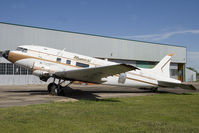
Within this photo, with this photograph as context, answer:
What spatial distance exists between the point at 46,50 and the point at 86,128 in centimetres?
1173

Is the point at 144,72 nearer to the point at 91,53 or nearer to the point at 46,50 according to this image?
the point at 46,50

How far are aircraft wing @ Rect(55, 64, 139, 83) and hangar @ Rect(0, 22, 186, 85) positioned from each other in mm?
8993

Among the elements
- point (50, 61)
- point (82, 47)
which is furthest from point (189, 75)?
point (50, 61)

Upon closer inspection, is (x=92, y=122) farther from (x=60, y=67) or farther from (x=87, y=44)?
(x=87, y=44)

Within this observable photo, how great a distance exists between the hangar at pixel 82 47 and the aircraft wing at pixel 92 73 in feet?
29.5

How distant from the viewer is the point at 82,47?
37438 mm

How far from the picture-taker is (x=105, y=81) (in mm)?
17562

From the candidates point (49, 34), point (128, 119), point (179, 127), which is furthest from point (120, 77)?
point (49, 34)

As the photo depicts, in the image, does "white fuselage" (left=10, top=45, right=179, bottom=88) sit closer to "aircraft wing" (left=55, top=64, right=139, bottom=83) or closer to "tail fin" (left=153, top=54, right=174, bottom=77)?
"aircraft wing" (left=55, top=64, right=139, bottom=83)

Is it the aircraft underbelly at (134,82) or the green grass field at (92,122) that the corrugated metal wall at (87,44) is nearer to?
the aircraft underbelly at (134,82)

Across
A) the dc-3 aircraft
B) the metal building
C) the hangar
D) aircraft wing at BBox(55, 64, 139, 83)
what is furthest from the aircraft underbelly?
the metal building

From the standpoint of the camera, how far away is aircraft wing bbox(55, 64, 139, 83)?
13916 millimetres

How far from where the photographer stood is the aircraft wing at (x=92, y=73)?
13.9 m

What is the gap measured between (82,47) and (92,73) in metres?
22.6
